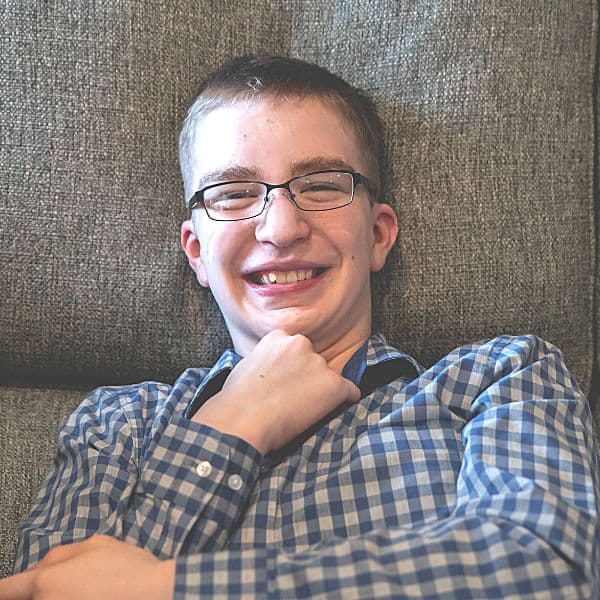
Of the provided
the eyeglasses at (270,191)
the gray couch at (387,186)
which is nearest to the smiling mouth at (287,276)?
the eyeglasses at (270,191)

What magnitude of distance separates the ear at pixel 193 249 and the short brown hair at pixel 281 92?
63 millimetres

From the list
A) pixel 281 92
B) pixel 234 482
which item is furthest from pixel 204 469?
pixel 281 92

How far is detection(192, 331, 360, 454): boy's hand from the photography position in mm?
1122

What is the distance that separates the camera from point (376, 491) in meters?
1.09

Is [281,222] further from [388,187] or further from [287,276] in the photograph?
[388,187]

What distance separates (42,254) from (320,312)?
528 millimetres

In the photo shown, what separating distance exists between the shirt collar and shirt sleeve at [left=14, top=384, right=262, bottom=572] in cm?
15

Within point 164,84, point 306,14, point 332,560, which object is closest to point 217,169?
point 164,84

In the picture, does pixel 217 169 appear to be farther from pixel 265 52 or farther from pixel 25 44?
pixel 25 44

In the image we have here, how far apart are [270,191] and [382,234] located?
258 millimetres

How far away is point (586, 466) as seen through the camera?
1.03m

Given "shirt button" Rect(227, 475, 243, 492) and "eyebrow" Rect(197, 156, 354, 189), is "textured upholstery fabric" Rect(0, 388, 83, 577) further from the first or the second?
"eyebrow" Rect(197, 156, 354, 189)

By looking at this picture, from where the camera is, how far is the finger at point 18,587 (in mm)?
979

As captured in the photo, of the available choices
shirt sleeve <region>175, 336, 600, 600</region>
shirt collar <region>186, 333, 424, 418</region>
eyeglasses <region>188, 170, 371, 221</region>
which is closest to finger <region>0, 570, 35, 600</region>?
shirt sleeve <region>175, 336, 600, 600</region>
